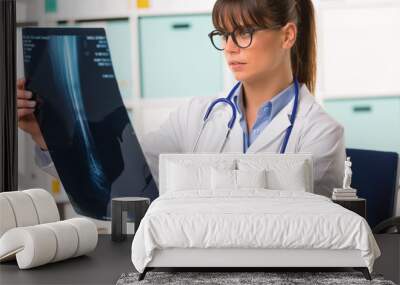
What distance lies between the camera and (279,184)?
18.0 ft

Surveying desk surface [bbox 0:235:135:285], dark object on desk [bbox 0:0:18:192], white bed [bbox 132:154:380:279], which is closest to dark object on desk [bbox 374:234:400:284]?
white bed [bbox 132:154:380:279]

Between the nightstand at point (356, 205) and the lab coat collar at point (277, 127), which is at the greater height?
the lab coat collar at point (277, 127)

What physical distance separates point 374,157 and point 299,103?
73 cm

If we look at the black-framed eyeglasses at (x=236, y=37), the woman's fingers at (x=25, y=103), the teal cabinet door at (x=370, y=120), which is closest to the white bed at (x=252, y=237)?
the teal cabinet door at (x=370, y=120)

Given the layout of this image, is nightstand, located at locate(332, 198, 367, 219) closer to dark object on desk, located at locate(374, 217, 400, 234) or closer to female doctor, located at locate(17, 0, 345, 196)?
dark object on desk, located at locate(374, 217, 400, 234)

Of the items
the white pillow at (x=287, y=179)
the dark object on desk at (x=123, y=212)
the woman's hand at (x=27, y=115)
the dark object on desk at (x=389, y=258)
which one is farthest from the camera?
the woman's hand at (x=27, y=115)

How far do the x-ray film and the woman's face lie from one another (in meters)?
1.03

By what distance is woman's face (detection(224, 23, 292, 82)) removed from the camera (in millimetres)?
5812

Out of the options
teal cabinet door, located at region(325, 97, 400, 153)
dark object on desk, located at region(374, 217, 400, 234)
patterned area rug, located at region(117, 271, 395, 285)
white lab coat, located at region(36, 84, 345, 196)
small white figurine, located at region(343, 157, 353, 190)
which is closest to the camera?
patterned area rug, located at region(117, 271, 395, 285)

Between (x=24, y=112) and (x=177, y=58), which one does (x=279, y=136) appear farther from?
(x=24, y=112)

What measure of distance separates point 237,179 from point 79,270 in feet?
4.56

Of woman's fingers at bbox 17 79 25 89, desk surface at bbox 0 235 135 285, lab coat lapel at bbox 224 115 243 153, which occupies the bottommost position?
desk surface at bbox 0 235 135 285

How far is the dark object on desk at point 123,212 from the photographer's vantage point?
5.72 metres

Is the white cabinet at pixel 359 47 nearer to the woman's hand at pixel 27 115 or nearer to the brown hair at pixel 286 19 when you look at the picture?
the brown hair at pixel 286 19
